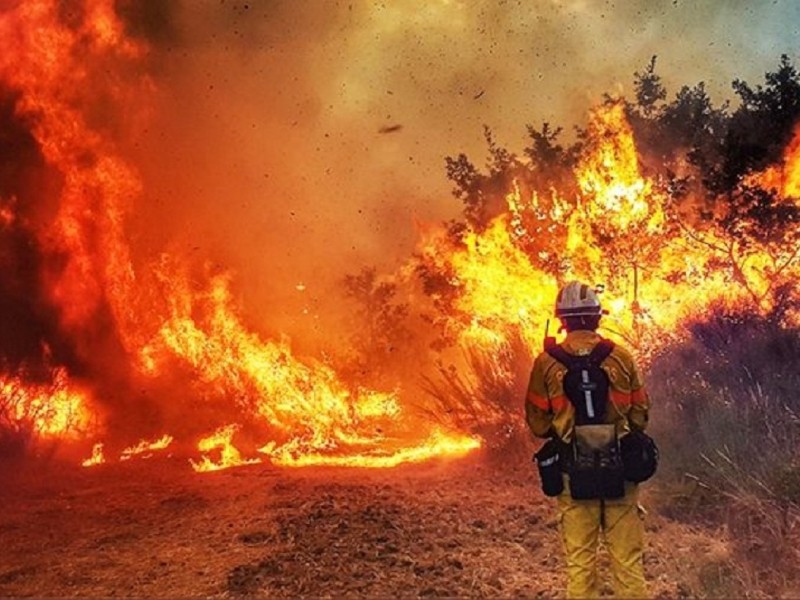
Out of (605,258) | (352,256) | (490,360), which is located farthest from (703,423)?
(352,256)

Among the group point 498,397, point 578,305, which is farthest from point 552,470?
point 498,397

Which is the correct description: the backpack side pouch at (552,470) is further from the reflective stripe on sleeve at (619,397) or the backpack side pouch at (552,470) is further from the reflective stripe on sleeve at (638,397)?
the reflective stripe on sleeve at (638,397)

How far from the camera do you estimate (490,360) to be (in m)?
12.0

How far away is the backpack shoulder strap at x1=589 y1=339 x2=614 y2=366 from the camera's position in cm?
480

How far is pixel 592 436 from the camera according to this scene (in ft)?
15.8

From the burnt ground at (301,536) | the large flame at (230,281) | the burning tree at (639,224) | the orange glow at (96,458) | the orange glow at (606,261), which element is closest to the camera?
the burnt ground at (301,536)

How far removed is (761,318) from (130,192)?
12.4 metres

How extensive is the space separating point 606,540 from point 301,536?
3534 mm

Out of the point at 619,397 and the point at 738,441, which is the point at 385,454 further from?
the point at 619,397

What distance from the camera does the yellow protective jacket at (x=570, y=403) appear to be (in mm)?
4848

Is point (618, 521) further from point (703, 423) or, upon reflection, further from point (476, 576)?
A: point (703, 423)

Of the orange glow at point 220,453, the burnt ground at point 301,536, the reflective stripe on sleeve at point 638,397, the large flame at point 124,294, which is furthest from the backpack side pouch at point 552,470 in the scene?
the large flame at point 124,294

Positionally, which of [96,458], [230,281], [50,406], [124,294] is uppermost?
[230,281]

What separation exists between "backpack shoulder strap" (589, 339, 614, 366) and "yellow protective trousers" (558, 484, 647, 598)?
88 centimetres
